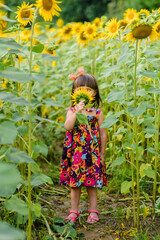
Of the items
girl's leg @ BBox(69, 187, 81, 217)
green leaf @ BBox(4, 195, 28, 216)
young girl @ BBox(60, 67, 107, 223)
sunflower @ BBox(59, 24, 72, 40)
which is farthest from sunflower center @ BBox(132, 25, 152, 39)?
sunflower @ BBox(59, 24, 72, 40)

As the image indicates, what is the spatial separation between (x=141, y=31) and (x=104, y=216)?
1.24 m

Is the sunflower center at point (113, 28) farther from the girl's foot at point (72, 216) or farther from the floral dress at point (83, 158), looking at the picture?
the girl's foot at point (72, 216)

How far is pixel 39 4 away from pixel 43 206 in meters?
1.32

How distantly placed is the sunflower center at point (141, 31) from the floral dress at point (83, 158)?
72 centimetres

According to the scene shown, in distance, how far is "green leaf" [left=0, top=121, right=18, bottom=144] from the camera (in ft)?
2.93

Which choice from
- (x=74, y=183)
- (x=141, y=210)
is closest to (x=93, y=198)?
(x=74, y=183)

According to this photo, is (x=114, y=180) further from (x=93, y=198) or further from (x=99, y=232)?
(x=99, y=232)

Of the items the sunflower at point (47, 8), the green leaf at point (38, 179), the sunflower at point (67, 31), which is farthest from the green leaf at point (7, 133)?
the sunflower at point (67, 31)

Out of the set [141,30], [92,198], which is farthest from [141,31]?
[92,198]

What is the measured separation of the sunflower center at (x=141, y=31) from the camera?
1.56 m

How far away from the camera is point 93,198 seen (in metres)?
2.10

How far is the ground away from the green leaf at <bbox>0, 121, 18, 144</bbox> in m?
1.08

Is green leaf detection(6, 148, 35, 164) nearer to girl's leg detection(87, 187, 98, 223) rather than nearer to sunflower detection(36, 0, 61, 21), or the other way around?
sunflower detection(36, 0, 61, 21)

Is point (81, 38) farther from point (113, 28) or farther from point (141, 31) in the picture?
point (141, 31)
